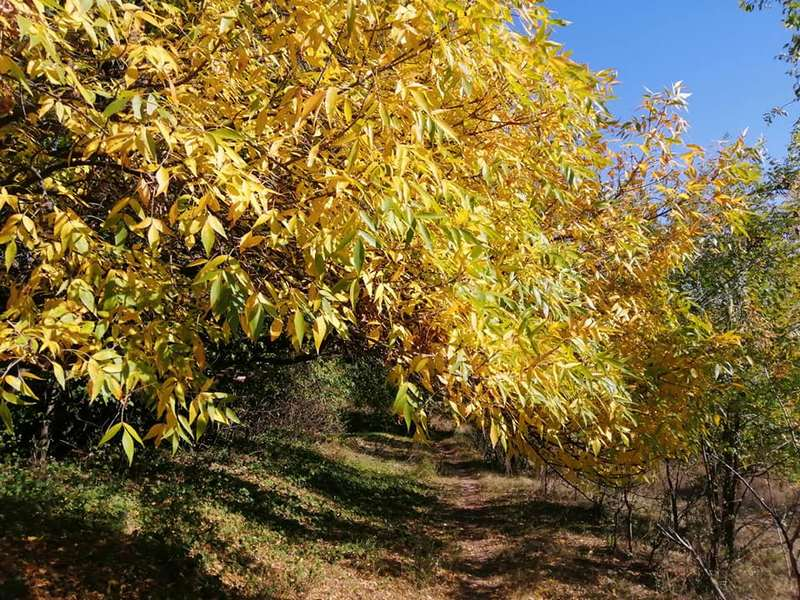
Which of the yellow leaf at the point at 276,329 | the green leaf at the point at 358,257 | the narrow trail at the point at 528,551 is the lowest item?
the narrow trail at the point at 528,551

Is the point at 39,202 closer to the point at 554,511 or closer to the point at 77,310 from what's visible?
the point at 77,310

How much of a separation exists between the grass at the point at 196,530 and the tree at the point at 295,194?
15.8ft

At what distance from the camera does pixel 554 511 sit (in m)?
14.2

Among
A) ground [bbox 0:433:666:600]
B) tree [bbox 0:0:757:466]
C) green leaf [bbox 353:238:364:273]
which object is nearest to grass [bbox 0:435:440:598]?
ground [bbox 0:433:666:600]

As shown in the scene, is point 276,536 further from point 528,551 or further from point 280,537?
point 528,551

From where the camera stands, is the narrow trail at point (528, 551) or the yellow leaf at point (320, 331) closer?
the yellow leaf at point (320, 331)

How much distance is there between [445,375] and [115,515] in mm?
7383

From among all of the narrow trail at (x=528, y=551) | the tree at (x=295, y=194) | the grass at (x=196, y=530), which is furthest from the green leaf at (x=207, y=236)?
the narrow trail at (x=528, y=551)

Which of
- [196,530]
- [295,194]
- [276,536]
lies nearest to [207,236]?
[295,194]

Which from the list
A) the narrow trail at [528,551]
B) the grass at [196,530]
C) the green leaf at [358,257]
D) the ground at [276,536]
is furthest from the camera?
the narrow trail at [528,551]

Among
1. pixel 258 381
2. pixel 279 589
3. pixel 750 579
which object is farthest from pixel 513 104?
pixel 258 381

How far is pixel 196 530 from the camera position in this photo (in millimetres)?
8273

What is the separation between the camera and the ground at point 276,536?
20.6 feet

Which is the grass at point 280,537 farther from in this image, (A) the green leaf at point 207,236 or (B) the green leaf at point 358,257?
(B) the green leaf at point 358,257
